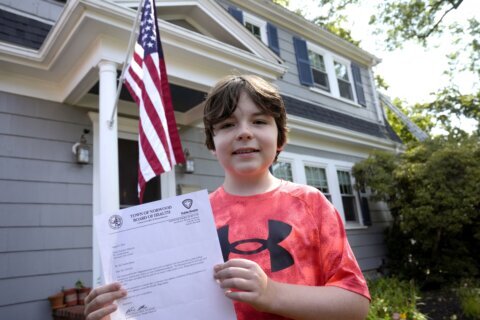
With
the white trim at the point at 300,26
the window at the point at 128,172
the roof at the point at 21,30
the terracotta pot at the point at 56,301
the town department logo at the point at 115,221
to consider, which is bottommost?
the terracotta pot at the point at 56,301

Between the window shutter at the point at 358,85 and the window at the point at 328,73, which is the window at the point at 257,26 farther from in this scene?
the window shutter at the point at 358,85

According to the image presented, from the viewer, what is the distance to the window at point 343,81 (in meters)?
10.1

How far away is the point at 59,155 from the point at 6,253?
125 cm

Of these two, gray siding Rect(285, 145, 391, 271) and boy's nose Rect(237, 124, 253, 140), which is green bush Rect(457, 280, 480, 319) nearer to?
gray siding Rect(285, 145, 391, 271)

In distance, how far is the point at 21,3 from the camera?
4688 millimetres

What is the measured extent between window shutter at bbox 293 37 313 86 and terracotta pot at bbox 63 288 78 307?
22.0ft

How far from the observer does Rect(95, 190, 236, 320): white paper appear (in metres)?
1.07

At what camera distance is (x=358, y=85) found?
416 inches

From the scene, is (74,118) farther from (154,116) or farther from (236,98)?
(236,98)

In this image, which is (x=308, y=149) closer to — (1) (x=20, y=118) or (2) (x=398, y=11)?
(1) (x=20, y=118)

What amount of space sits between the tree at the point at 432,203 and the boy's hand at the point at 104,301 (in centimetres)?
765

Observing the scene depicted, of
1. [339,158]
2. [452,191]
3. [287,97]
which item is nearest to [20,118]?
[287,97]

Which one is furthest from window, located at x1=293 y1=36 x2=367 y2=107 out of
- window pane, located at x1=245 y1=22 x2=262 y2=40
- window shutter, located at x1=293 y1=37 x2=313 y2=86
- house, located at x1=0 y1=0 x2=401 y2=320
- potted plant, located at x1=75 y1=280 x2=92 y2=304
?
potted plant, located at x1=75 y1=280 x2=92 y2=304

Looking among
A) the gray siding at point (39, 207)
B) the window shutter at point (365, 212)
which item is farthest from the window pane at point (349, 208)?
the gray siding at point (39, 207)
